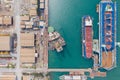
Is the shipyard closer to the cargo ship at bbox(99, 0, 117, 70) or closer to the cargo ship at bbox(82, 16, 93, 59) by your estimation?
the cargo ship at bbox(82, 16, 93, 59)

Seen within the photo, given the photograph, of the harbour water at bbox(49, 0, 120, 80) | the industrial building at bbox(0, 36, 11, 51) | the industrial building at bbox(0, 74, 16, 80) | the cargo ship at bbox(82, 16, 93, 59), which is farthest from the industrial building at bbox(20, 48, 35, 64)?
the cargo ship at bbox(82, 16, 93, 59)

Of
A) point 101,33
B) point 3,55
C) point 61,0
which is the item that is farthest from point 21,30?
point 101,33

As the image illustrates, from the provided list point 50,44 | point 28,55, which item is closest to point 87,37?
point 50,44

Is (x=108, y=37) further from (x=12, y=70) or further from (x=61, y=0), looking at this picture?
(x=12, y=70)

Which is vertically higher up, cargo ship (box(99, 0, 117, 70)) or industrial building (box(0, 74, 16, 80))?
cargo ship (box(99, 0, 117, 70))

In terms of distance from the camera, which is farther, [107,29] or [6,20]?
[6,20]

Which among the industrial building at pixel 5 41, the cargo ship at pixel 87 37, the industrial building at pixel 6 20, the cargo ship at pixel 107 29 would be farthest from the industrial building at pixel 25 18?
the cargo ship at pixel 107 29

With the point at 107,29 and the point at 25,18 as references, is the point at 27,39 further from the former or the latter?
the point at 107,29

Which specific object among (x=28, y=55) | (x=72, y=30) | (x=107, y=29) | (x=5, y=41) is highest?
(x=107, y=29)
